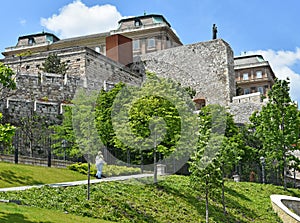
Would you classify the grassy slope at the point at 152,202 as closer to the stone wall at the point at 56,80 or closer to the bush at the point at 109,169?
the bush at the point at 109,169

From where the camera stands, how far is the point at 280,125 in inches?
1156

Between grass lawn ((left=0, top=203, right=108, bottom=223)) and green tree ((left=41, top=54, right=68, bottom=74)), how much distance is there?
25161mm

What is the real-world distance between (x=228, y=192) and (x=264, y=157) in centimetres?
665

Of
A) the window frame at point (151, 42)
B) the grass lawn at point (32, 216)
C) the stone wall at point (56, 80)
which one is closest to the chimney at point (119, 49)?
the stone wall at point (56, 80)

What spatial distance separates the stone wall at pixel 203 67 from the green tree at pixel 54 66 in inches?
486

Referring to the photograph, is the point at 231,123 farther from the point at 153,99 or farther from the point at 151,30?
the point at 151,30

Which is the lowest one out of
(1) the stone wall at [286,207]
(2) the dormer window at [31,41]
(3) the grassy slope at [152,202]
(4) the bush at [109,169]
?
(1) the stone wall at [286,207]

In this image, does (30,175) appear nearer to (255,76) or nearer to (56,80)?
(56,80)

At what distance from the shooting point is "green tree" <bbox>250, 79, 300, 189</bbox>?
27.8m

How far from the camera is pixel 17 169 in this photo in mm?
18719

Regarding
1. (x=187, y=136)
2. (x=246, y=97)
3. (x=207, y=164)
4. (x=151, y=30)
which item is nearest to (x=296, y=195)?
(x=187, y=136)

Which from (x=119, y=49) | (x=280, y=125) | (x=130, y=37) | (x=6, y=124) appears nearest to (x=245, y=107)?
(x=280, y=125)

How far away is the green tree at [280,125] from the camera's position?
27797 millimetres

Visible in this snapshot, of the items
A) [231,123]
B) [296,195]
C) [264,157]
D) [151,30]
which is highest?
[151,30]
